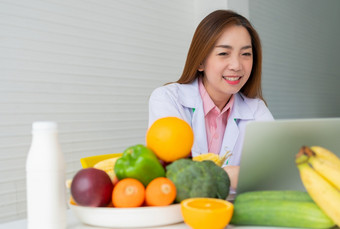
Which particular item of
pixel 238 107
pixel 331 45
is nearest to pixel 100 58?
pixel 238 107

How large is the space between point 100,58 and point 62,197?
2.31 m

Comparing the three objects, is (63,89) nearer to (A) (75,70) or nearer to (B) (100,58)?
(A) (75,70)

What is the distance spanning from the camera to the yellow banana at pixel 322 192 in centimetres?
70

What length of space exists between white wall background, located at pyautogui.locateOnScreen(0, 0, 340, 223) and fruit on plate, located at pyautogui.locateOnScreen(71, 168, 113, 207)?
5.78 feet

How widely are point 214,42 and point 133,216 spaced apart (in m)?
1.33

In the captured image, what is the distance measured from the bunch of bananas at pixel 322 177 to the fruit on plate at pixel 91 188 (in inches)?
15.9

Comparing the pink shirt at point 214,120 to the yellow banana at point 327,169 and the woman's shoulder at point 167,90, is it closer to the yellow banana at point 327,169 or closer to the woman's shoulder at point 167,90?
the woman's shoulder at point 167,90

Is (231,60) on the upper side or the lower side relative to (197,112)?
upper

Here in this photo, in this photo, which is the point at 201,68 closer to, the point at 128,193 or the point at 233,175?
the point at 233,175

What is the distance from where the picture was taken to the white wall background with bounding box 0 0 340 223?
2.39 meters

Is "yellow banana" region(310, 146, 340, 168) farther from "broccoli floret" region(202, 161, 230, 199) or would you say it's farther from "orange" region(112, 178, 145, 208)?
"orange" region(112, 178, 145, 208)

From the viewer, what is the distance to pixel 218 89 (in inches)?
78.9

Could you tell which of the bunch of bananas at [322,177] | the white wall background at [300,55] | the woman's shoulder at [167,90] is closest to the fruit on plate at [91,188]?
the bunch of bananas at [322,177]

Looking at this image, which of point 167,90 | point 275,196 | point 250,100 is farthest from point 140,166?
point 250,100
